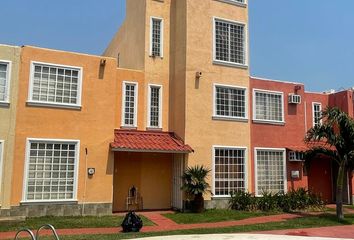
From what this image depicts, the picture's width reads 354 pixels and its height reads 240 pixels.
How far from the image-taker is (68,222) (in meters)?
15.8

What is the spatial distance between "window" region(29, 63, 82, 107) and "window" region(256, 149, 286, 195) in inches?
417

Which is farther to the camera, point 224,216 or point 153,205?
point 153,205

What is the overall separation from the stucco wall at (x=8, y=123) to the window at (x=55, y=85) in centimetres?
73

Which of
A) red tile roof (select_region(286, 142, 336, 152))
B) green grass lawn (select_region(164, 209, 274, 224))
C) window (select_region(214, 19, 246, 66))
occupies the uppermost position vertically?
window (select_region(214, 19, 246, 66))

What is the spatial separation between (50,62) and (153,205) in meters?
8.82

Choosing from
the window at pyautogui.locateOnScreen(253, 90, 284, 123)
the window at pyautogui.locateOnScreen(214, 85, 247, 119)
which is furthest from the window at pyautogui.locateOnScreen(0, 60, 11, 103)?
the window at pyautogui.locateOnScreen(253, 90, 284, 123)

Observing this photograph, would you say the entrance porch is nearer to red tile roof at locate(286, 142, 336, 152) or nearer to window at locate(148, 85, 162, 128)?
window at locate(148, 85, 162, 128)

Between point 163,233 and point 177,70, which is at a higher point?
point 177,70

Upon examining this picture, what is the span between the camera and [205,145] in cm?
2036

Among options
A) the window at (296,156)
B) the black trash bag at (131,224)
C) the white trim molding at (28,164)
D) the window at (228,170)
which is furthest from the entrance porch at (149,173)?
the window at (296,156)

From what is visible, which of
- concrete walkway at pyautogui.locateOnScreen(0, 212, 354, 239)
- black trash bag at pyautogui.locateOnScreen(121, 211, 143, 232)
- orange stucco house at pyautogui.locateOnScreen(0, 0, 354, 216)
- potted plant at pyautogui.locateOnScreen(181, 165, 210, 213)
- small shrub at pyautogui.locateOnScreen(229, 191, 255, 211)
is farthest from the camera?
small shrub at pyautogui.locateOnScreen(229, 191, 255, 211)

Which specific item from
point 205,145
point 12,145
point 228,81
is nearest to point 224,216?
point 205,145

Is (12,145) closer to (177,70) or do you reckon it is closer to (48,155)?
(48,155)

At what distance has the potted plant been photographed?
18875 mm
